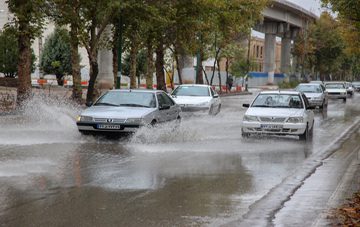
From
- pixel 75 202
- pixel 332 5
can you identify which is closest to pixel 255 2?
pixel 332 5

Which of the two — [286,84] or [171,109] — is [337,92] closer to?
[286,84]

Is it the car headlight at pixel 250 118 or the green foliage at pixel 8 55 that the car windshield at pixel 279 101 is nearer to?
the car headlight at pixel 250 118

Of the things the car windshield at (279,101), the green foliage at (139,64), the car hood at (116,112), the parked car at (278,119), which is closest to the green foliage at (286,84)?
the green foliage at (139,64)

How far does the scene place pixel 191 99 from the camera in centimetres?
2547

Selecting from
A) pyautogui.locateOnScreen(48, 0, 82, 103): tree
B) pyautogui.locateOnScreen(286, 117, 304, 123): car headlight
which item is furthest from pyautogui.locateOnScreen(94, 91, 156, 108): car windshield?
pyautogui.locateOnScreen(48, 0, 82, 103): tree

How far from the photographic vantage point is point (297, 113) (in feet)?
57.0

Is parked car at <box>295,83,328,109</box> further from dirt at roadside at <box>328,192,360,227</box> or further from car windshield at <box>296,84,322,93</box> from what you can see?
dirt at roadside at <box>328,192,360,227</box>

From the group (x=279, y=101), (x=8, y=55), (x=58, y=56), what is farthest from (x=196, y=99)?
(x=58, y=56)

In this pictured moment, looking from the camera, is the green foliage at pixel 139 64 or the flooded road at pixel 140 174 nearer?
the flooded road at pixel 140 174

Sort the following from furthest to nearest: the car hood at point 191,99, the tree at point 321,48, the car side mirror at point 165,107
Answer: the tree at point 321,48, the car hood at point 191,99, the car side mirror at point 165,107

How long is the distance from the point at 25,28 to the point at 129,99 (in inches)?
387

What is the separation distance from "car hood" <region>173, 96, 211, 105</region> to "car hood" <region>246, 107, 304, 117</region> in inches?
293

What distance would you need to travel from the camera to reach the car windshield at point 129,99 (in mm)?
16766

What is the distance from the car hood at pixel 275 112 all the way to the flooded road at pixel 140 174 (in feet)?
2.32
